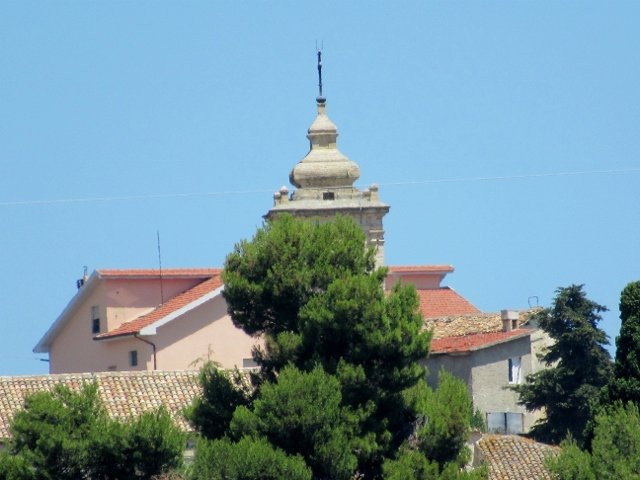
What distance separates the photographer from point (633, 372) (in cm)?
4541

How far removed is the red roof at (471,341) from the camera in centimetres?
5920

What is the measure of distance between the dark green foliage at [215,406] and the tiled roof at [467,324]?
63.2ft

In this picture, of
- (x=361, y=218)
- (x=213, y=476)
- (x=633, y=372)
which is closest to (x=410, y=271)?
(x=361, y=218)

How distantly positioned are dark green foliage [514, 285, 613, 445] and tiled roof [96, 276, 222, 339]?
7457 mm

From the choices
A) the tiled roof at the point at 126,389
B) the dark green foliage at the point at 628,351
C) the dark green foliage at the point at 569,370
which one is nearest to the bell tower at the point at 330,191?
the dark green foliage at the point at 569,370

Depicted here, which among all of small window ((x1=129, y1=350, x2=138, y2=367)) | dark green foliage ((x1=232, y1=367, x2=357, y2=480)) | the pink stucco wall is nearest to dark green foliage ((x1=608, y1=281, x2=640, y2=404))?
dark green foliage ((x1=232, y1=367, x2=357, y2=480))

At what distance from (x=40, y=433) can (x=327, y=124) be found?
3034cm

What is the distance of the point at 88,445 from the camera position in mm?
42375

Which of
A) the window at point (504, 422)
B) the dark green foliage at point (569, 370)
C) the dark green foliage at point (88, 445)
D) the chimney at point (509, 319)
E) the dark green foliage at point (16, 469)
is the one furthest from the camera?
the chimney at point (509, 319)

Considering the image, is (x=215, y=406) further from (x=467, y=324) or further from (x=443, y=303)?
(x=443, y=303)

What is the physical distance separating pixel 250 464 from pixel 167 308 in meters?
21.0

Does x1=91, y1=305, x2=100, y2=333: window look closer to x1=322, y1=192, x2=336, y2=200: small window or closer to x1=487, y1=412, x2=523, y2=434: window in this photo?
x1=322, y1=192, x2=336, y2=200: small window

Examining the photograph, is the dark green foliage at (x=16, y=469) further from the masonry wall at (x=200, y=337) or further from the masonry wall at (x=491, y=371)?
the masonry wall at (x=200, y=337)

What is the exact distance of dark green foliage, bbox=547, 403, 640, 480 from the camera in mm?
42281
